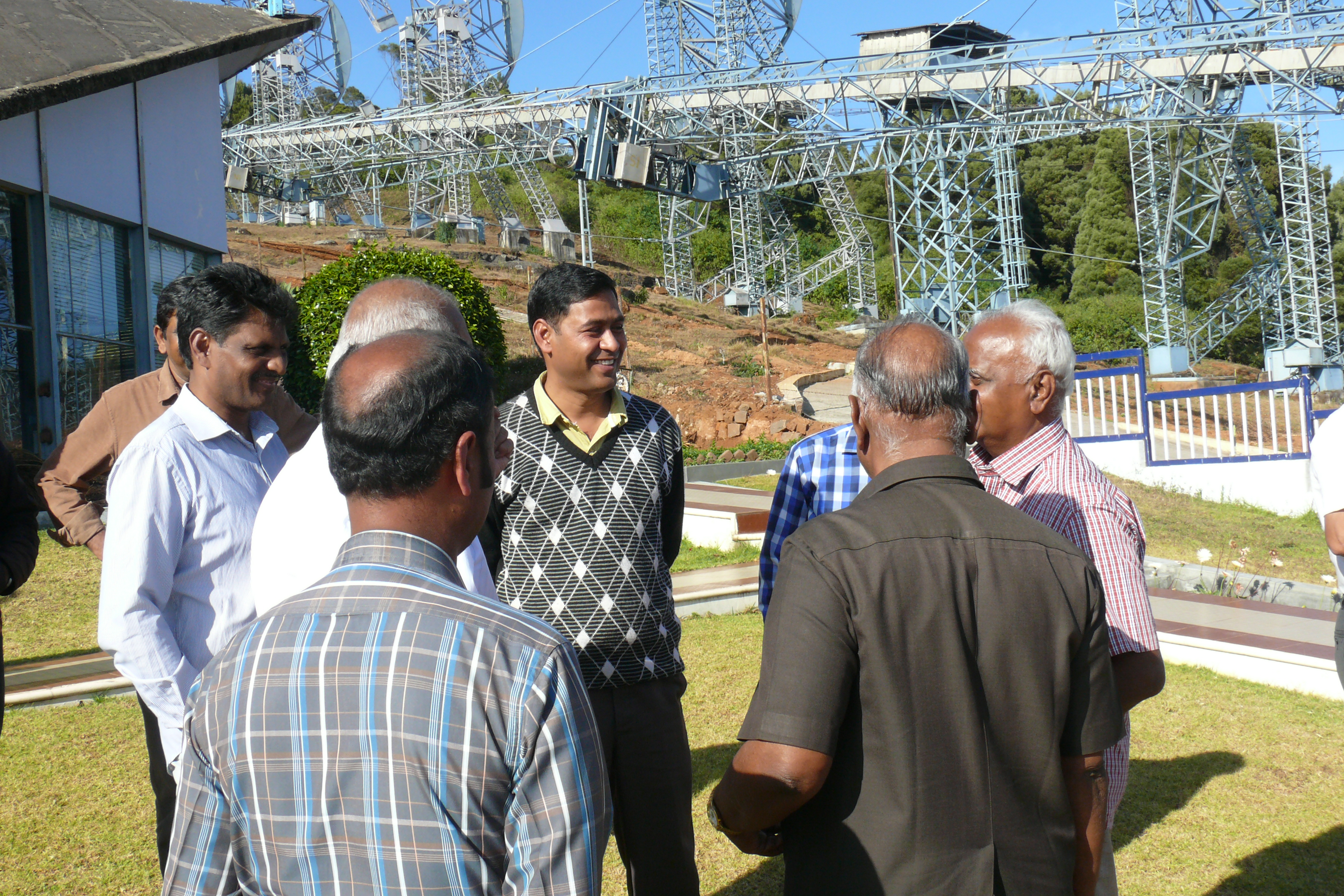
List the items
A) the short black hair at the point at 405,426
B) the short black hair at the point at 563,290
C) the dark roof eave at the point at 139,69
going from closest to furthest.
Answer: the short black hair at the point at 405,426
the short black hair at the point at 563,290
the dark roof eave at the point at 139,69

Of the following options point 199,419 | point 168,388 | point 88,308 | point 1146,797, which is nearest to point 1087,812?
point 199,419

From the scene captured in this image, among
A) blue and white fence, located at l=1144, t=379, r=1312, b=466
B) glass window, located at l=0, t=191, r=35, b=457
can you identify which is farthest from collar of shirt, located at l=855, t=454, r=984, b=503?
blue and white fence, located at l=1144, t=379, r=1312, b=466

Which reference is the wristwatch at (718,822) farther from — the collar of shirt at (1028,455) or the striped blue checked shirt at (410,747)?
the collar of shirt at (1028,455)

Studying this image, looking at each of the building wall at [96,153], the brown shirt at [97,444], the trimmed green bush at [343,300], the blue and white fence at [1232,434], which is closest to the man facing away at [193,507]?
the brown shirt at [97,444]

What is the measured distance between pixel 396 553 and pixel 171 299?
2.13 meters

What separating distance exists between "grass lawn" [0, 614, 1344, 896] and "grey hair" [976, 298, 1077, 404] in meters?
2.20

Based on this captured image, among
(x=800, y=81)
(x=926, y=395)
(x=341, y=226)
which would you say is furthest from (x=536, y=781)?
(x=341, y=226)

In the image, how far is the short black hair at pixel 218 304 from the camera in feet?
9.23

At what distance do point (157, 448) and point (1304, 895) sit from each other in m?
4.03

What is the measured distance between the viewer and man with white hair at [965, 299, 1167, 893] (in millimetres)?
2178

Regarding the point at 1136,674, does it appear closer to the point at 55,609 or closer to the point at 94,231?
the point at 55,609

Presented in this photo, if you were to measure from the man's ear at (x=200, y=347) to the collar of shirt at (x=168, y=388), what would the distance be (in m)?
0.96

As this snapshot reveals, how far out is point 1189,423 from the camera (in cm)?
1442

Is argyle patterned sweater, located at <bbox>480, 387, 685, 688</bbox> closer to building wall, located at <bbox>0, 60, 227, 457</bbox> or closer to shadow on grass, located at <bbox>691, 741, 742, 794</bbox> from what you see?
shadow on grass, located at <bbox>691, 741, 742, 794</bbox>
